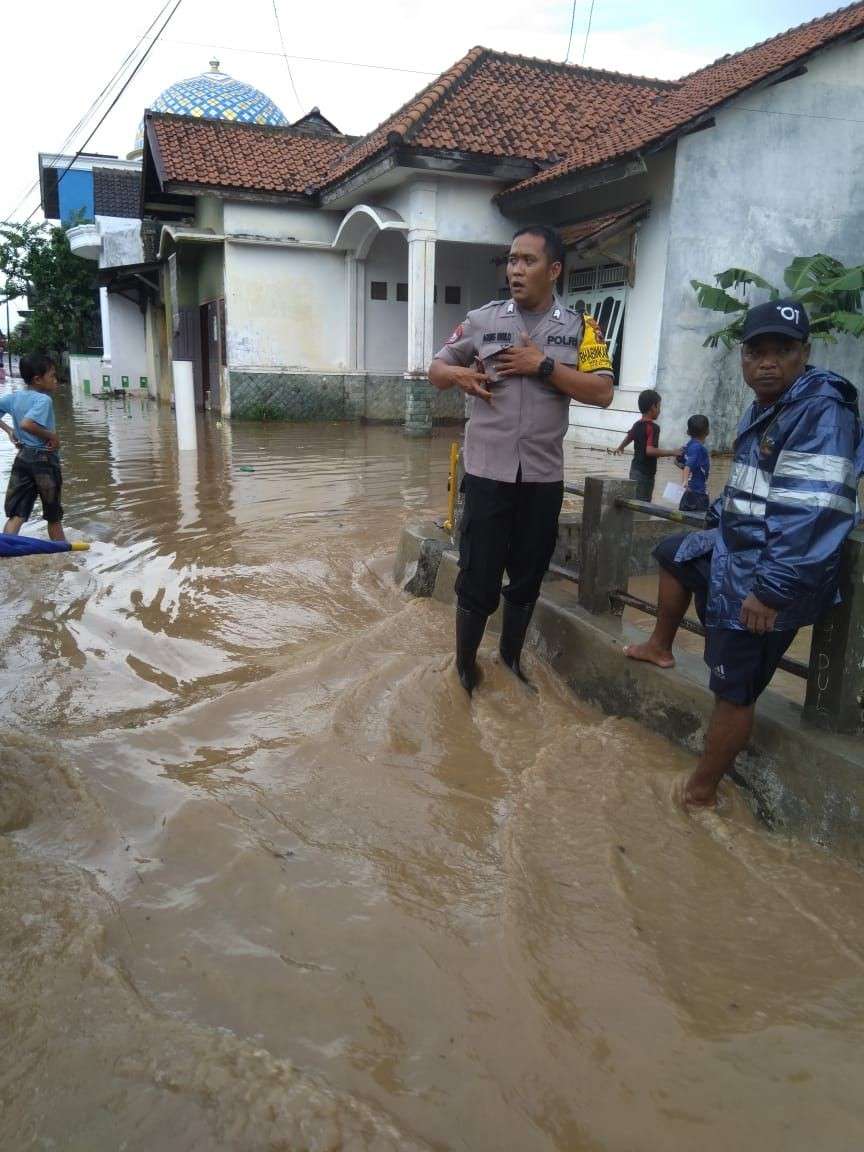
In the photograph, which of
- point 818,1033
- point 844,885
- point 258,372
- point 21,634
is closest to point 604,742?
point 844,885

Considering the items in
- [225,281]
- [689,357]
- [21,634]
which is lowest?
[21,634]

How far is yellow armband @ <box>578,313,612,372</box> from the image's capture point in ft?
10.9

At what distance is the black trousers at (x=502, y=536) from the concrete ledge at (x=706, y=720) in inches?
17.5

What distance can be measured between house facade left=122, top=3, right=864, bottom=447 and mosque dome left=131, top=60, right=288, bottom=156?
983cm

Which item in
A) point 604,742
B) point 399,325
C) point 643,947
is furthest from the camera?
point 399,325

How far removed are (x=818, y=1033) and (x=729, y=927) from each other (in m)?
0.39

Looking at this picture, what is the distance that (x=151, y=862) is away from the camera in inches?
99.0

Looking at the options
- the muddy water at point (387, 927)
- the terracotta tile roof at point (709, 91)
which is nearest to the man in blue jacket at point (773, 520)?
the muddy water at point (387, 927)

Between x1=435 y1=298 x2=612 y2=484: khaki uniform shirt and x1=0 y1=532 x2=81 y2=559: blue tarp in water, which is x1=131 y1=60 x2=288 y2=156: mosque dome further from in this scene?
x1=435 y1=298 x2=612 y2=484: khaki uniform shirt

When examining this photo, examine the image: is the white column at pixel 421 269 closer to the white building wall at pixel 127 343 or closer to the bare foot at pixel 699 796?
the bare foot at pixel 699 796

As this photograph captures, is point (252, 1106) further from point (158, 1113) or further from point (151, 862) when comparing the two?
point (151, 862)

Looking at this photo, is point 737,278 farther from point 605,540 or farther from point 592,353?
point 592,353

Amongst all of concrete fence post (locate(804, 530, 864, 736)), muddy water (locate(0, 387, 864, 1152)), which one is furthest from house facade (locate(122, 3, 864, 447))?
concrete fence post (locate(804, 530, 864, 736))

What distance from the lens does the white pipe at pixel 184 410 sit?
478 inches
